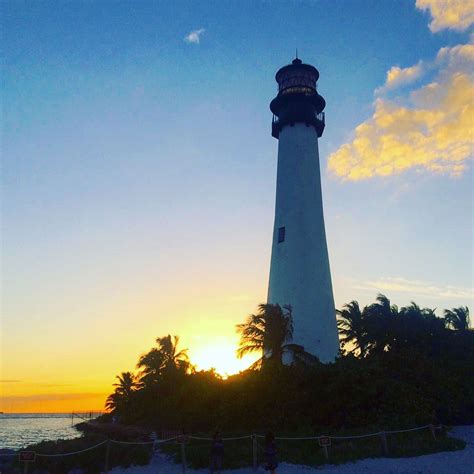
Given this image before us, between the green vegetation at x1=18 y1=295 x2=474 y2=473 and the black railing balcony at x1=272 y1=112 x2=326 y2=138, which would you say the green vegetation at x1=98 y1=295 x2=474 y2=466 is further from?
the black railing balcony at x1=272 y1=112 x2=326 y2=138

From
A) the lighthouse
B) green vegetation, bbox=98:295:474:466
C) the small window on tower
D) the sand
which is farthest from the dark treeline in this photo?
the small window on tower

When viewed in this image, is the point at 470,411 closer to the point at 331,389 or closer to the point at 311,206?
the point at 331,389

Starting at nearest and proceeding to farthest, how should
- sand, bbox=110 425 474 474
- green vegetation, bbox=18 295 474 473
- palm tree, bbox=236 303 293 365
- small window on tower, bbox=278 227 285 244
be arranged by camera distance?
sand, bbox=110 425 474 474 < green vegetation, bbox=18 295 474 473 < palm tree, bbox=236 303 293 365 < small window on tower, bbox=278 227 285 244

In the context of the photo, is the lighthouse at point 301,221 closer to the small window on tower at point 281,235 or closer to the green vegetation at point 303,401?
the small window on tower at point 281,235

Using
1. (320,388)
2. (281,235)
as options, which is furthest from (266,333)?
(281,235)

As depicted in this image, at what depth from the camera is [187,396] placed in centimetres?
2758

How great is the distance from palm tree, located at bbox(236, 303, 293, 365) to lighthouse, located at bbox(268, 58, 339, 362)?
8.47 ft

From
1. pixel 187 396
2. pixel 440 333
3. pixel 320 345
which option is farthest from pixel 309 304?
pixel 440 333

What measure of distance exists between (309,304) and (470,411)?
10405mm

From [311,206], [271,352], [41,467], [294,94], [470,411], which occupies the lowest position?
[41,467]

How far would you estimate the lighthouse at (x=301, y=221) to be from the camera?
96.1ft

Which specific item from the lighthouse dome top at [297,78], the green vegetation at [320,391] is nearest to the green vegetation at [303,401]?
the green vegetation at [320,391]

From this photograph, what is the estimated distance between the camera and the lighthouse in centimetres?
2930

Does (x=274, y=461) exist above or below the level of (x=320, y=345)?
below
